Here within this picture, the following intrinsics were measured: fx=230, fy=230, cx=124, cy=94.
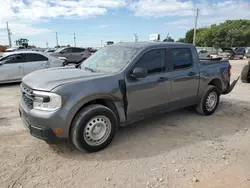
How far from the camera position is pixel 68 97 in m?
3.29

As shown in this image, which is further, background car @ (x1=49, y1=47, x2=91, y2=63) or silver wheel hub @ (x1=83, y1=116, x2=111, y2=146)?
background car @ (x1=49, y1=47, x2=91, y2=63)

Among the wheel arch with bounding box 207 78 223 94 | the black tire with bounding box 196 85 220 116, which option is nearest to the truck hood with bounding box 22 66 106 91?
the black tire with bounding box 196 85 220 116

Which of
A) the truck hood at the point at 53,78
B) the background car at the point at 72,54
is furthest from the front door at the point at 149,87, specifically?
the background car at the point at 72,54

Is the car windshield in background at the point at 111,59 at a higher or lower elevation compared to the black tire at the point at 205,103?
higher

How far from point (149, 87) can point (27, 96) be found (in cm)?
205

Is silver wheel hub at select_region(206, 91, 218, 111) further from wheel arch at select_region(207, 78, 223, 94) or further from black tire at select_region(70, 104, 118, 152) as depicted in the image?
black tire at select_region(70, 104, 118, 152)

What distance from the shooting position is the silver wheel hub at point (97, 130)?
359 centimetres

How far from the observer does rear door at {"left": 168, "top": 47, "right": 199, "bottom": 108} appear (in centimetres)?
464

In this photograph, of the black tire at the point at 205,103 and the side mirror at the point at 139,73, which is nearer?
the side mirror at the point at 139,73

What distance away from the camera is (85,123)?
3494 millimetres

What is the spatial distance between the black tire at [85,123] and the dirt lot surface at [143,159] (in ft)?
0.42

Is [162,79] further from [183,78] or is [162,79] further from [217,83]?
[217,83]

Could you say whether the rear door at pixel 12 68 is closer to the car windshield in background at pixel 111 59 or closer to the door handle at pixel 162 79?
the car windshield in background at pixel 111 59

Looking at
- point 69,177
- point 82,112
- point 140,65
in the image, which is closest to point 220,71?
point 140,65
